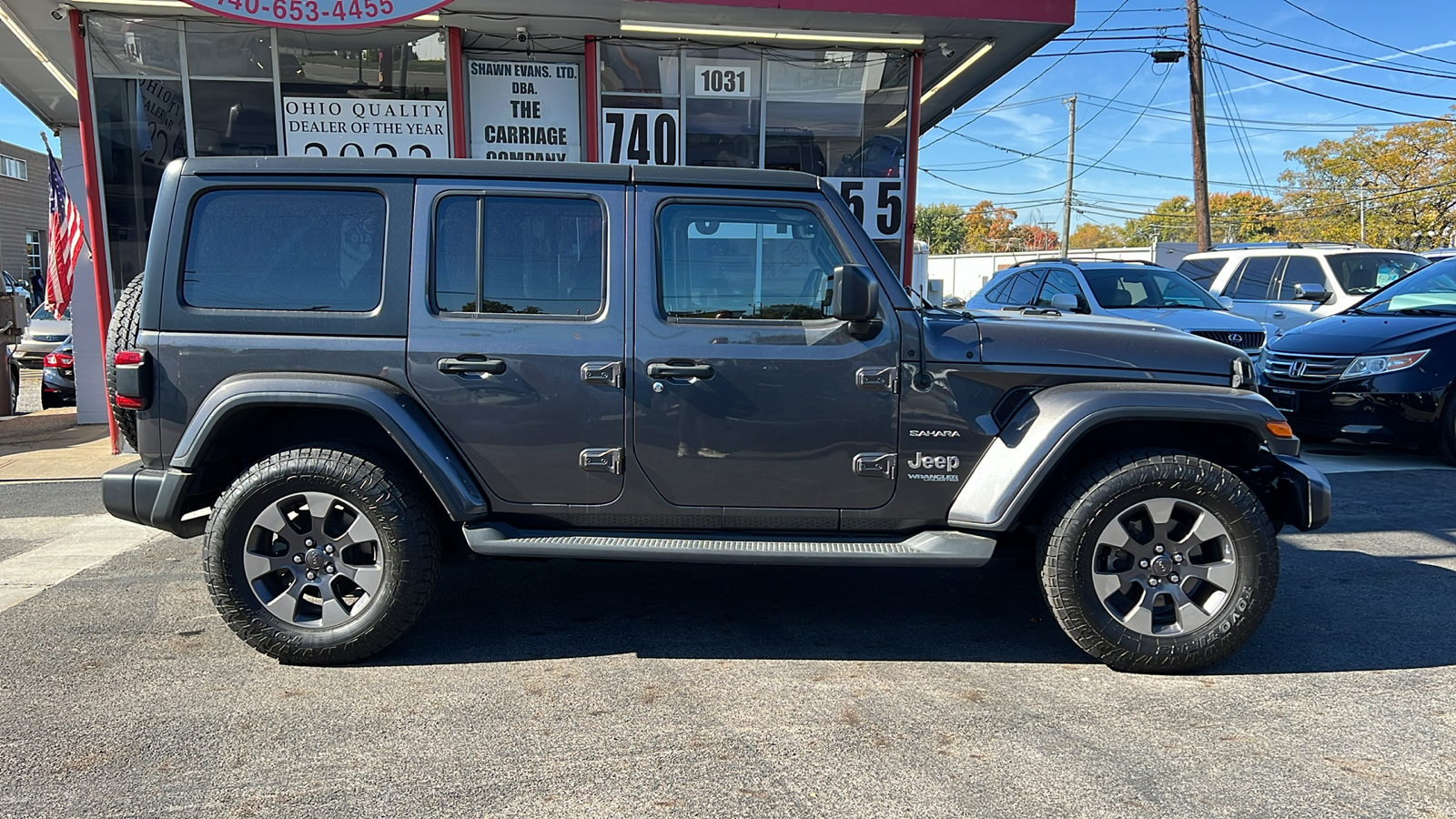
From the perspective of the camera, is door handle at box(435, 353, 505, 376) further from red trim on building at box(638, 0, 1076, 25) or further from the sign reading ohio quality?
red trim on building at box(638, 0, 1076, 25)

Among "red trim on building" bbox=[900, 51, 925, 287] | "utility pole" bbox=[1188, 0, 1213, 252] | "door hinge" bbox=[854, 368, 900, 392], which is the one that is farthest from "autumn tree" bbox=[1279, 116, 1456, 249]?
"door hinge" bbox=[854, 368, 900, 392]

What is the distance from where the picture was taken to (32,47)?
9102 millimetres

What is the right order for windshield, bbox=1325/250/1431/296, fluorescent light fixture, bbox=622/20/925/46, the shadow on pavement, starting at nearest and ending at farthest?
the shadow on pavement
fluorescent light fixture, bbox=622/20/925/46
windshield, bbox=1325/250/1431/296

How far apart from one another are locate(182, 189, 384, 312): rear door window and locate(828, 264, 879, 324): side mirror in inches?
71.8

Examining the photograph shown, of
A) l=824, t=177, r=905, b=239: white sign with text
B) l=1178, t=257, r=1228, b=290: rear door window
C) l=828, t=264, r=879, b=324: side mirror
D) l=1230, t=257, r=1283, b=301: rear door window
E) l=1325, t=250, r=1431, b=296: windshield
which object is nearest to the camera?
l=828, t=264, r=879, b=324: side mirror

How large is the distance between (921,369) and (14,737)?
347 centimetres

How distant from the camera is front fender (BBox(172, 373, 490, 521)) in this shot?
3.60 m

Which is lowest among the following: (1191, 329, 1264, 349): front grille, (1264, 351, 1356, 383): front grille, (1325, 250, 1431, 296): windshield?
(1264, 351, 1356, 383): front grille

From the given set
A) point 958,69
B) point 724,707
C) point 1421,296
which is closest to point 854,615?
point 724,707

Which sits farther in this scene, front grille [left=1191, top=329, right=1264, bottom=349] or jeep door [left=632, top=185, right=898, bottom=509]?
front grille [left=1191, top=329, right=1264, bottom=349]

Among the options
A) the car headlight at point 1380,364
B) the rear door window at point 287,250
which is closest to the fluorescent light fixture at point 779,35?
the car headlight at point 1380,364

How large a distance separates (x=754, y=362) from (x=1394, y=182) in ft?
206

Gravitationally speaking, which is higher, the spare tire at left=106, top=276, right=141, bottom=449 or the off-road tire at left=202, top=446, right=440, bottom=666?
the spare tire at left=106, top=276, right=141, bottom=449

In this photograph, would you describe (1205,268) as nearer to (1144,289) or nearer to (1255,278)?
(1255,278)
